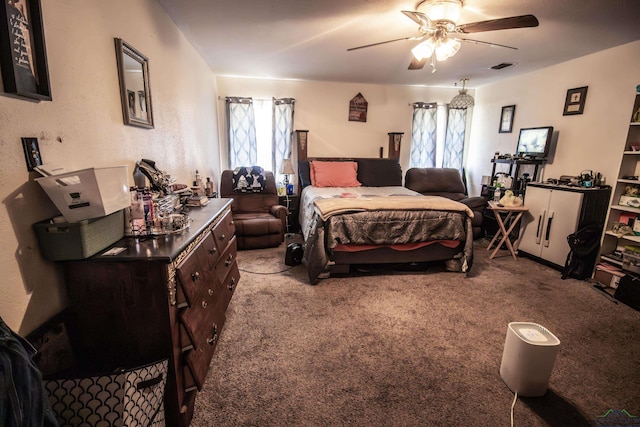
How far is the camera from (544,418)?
1.42 meters

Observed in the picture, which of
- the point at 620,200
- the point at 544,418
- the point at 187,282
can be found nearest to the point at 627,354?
the point at 544,418

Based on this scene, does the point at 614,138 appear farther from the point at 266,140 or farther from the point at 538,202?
the point at 266,140

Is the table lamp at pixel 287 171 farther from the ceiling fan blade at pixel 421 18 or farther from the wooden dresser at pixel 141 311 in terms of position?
the wooden dresser at pixel 141 311

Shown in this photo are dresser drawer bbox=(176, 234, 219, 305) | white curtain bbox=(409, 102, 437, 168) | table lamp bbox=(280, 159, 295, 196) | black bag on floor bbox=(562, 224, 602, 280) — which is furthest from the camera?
white curtain bbox=(409, 102, 437, 168)

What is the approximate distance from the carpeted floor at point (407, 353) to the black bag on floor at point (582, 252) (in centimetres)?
20

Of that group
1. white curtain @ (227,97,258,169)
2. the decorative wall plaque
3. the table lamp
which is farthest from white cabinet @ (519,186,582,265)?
white curtain @ (227,97,258,169)

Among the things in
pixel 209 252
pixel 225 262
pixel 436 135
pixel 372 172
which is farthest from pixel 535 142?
pixel 209 252

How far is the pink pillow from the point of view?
14.2 feet

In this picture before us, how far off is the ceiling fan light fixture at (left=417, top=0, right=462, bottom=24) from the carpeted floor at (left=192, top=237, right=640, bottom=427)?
7.32 ft

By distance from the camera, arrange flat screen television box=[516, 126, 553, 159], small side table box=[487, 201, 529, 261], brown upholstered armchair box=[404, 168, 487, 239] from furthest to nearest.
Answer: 1. brown upholstered armchair box=[404, 168, 487, 239]
2. flat screen television box=[516, 126, 553, 159]
3. small side table box=[487, 201, 529, 261]

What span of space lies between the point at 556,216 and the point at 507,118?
1.92m

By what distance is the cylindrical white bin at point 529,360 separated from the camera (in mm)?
1480

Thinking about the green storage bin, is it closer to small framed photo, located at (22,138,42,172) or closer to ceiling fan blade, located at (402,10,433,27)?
small framed photo, located at (22,138,42,172)

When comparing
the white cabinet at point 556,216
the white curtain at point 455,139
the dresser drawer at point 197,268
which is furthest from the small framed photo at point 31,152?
the white curtain at point 455,139
